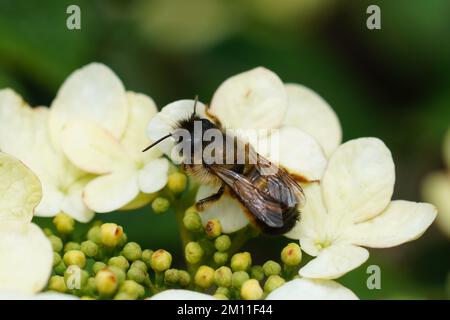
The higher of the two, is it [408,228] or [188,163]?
[188,163]

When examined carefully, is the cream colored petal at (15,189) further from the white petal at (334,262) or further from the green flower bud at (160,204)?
the white petal at (334,262)

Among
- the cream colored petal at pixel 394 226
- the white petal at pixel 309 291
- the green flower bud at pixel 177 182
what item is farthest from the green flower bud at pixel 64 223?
the cream colored petal at pixel 394 226

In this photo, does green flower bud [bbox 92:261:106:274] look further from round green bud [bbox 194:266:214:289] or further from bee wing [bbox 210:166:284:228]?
bee wing [bbox 210:166:284:228]

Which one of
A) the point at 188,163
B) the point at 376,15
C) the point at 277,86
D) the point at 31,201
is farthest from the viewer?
the point at 376,15

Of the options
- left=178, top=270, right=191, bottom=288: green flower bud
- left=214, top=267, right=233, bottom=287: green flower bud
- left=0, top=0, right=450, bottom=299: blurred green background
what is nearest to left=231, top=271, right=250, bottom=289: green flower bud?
left=214, top=267, right=233, bottom=287: green flower bud

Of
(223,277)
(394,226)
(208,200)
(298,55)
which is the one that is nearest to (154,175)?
(208,200)

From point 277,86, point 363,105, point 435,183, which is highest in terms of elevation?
point 277,86

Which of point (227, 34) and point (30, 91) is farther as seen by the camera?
point (227, 34)

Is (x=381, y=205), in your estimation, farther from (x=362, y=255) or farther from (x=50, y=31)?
(x=50, y=31)
